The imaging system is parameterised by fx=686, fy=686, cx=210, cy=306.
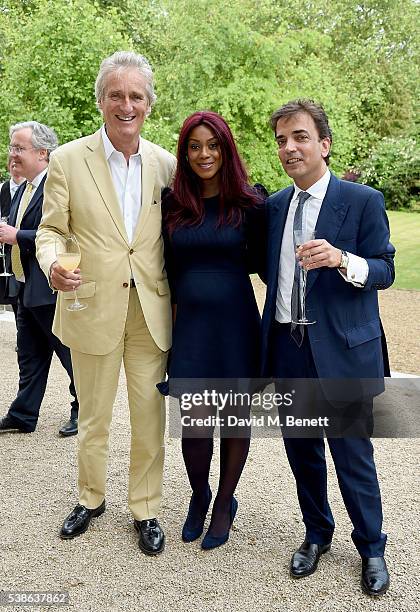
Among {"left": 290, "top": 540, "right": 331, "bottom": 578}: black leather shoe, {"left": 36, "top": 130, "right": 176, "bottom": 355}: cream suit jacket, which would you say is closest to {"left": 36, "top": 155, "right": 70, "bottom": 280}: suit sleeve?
{"left": 36, "top": 130, "right": 176, "bottom": 355}: cream suit jacket

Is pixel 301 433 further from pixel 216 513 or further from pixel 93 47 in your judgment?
pixel 93 47

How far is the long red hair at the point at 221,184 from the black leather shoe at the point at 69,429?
254cm

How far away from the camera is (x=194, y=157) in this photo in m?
3.26

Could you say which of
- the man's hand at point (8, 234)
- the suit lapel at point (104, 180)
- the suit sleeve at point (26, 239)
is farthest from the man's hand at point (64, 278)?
the man's hand at point (8, 234)

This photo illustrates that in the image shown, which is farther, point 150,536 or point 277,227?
point 150,536

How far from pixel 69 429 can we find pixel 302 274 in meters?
3.05

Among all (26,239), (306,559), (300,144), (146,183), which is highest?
(300,144)

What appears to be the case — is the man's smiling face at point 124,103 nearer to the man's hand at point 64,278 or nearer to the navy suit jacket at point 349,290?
the man's hand at point 64,278

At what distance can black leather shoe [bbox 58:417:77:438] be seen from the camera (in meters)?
5.34

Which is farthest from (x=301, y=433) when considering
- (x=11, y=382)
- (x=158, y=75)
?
(x=158, y=75)

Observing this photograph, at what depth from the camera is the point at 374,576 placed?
10.4ft

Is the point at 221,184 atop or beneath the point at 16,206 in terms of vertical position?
atop

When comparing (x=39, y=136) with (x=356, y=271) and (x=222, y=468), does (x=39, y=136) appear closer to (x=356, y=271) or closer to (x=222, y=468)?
(x=222, y=468)

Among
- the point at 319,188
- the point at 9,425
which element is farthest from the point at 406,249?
the point at 319,188
